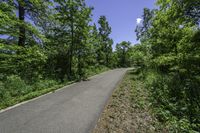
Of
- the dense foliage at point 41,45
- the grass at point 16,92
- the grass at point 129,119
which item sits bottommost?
the grass at point 129,119

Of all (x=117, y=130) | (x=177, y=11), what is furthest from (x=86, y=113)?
(x=177, y=11)

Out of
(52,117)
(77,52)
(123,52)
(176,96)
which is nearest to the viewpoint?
Answer: (52,117)

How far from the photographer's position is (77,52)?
58.0 ft

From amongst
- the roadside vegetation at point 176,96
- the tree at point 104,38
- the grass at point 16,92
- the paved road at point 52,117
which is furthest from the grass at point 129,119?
the tree at point 104,38

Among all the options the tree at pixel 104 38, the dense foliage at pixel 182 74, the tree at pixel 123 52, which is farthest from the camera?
the tree at pixel 123 52

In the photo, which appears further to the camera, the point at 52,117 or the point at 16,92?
the point at 16,92

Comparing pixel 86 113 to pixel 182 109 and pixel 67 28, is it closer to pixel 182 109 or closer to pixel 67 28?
pixel 182 109

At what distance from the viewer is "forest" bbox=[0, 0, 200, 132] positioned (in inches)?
244

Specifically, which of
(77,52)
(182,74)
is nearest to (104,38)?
(77,52)

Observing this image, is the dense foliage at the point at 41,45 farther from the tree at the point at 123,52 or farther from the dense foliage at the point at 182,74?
the tree at the point at 123,52

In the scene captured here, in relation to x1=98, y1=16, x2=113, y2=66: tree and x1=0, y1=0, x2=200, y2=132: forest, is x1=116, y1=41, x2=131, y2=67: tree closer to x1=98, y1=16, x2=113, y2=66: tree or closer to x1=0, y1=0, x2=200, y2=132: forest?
x1=98, y1=16, x2=113, y2=66: tree

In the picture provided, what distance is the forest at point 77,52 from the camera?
6.20 m

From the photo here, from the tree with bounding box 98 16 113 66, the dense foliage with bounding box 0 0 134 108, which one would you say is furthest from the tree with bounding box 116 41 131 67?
the dense foliage with bounding box 0 0 134 108

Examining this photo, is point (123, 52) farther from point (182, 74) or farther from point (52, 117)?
point (52, 117)
